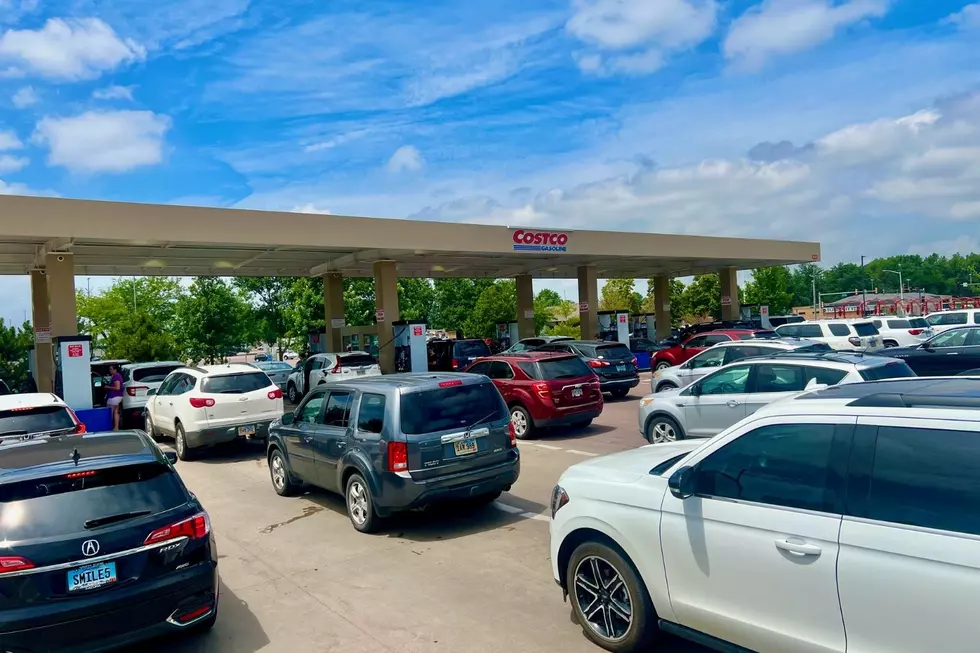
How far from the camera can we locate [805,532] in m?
3.47

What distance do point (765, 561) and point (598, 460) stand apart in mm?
1767

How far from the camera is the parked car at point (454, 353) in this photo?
24375 millimetres

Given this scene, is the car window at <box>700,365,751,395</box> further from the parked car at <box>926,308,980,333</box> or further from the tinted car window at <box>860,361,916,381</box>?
the parked car at <box>926,308,980,333</box>

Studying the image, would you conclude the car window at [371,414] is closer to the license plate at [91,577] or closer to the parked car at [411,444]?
the parked car at [411,444]

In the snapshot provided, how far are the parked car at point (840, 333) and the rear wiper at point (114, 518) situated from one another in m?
19.6

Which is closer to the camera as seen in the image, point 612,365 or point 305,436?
point 305,436

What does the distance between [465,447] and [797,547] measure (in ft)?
14.2

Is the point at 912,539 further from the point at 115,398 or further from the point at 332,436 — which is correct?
the point at 115,398

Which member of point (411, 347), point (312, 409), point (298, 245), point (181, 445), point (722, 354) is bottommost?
point (181, 445)

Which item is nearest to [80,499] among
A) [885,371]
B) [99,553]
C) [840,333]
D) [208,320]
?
[99,553]

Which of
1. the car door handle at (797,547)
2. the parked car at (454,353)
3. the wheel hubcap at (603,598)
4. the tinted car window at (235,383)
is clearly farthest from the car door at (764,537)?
the parked car at (454,353)

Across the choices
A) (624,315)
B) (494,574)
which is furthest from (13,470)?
(624,315)

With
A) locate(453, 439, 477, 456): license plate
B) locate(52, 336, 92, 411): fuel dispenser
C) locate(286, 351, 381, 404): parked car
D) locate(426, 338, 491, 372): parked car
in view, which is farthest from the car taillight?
locate(426, 338, 491, 372): parked car

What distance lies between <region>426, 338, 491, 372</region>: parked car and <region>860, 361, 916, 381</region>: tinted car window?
15431mm
